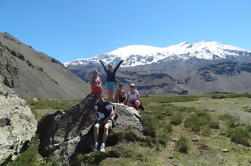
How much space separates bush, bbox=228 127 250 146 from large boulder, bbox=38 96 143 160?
5.23m

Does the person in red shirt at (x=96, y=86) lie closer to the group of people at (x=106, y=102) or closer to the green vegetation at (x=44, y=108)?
the group of people at (x=106, y=102)

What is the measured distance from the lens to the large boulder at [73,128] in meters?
14.8

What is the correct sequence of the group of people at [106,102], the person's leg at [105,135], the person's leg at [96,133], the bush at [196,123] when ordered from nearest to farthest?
the person's leg at [105,135], the person's leg at [96,133], the group of people at [106,102], the bush at [196,123]

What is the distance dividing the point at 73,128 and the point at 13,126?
2996 millimetres

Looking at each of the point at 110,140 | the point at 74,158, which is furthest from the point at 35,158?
the point at 110,140

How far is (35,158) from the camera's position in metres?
14.6

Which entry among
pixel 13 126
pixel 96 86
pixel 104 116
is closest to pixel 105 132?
pixel 104 116

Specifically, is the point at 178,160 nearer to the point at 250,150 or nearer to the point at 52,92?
the point at 250,150

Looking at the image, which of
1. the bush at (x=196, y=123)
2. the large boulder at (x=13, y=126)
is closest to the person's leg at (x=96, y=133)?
the large boulder at (x=13, y=126)

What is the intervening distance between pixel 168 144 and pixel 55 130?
6081 mm

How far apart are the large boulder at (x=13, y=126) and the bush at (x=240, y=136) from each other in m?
10.9

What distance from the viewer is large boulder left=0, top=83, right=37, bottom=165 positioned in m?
13.5

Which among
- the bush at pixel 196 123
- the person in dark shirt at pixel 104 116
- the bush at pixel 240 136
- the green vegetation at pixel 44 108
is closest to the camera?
the person in dark shirt at pixel 104 116

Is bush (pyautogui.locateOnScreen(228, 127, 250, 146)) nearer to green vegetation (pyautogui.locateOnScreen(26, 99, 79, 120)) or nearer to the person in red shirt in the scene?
the person in red shirt
